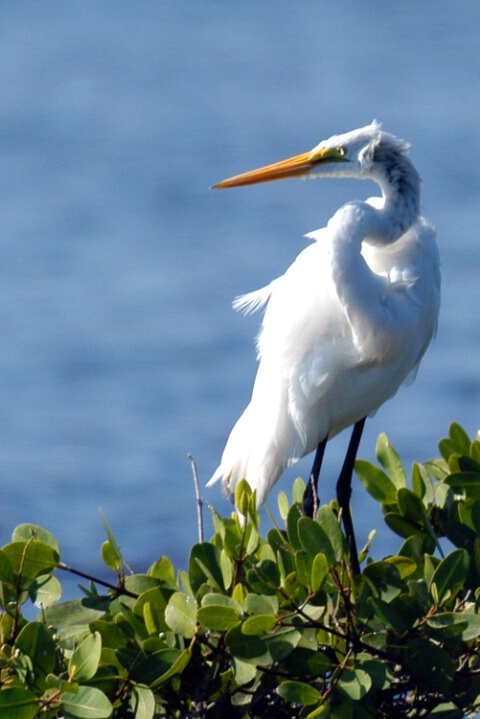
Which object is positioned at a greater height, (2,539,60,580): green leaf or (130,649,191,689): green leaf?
(2,539,60,580): green leaf

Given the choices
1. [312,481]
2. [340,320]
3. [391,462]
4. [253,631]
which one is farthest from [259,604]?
[340,320]

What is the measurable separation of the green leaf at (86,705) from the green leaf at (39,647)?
0.10 metres

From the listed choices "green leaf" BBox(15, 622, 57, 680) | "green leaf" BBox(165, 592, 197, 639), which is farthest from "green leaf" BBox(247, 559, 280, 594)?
"green leaf" BBox(15, 622, 57, 680)

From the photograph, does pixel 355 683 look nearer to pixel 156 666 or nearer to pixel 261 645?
pixel 261 645

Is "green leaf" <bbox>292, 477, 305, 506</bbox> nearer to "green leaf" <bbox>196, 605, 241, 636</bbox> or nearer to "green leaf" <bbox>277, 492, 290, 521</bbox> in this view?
"green leaf" <bbox>277, 492, 290, 521</bbox>

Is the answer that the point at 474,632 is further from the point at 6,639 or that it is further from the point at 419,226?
the point at 419,226

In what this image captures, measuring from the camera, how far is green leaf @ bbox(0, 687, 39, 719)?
179 centimetres

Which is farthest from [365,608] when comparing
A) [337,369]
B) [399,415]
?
[399,415]

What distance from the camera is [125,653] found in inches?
78.1

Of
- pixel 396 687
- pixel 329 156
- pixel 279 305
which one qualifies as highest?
pixel 329 156

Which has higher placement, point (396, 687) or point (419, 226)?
point (419, 226)

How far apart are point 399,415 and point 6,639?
528 centimetres

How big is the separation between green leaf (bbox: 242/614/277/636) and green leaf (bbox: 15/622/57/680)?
30 cm

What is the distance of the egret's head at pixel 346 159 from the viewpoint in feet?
10.6
